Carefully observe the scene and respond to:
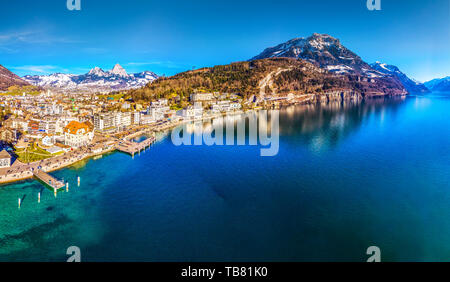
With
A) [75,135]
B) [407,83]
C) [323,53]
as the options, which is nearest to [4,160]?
[75,135]

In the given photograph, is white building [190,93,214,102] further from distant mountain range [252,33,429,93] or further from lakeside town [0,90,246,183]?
distant mountain range [252,33,429,93]

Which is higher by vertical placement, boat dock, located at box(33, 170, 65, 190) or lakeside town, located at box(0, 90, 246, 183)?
lakeside town, located at box(0, 90, 246, 183)

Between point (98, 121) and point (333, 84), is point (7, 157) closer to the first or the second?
point (98, 121)

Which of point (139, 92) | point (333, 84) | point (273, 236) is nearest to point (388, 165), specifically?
point (273, 236)

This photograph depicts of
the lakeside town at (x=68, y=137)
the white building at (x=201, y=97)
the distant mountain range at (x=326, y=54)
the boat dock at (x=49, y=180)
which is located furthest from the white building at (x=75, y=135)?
the distant mountain range at (x=326, y=54)

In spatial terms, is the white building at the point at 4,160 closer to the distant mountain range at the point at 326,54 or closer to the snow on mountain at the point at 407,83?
the distant mountain range at the point at 326,54

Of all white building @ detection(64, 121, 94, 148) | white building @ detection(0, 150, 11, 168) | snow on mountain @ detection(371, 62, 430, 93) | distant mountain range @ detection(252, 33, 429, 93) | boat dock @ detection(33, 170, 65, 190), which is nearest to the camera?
boat dock @ detection(33, 170, 65, 190)

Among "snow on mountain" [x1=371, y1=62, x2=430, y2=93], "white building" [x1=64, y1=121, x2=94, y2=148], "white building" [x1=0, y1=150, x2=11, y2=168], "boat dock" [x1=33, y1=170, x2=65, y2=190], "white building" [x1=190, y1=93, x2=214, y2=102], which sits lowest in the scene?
"boat dock" [x1=33, y1=170, x2=65, y2=190]

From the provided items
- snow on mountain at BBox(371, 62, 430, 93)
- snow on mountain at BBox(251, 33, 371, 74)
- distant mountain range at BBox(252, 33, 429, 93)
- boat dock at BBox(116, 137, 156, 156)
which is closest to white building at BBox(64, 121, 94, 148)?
boat dock at BBox(116, 137, 156, 156)
